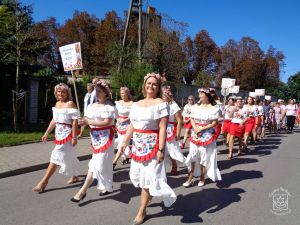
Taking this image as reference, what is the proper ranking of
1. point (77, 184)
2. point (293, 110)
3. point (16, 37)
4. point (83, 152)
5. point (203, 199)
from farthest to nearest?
point (293, 110)
point (16, 37)
point (83, 152)
point (77, 184)
point (203, 199)

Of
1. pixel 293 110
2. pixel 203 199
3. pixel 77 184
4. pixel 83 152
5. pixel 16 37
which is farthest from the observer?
pixel 293 110

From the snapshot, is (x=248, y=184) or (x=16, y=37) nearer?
(x=248, y=184)

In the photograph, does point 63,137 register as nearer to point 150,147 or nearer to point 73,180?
point 73,180

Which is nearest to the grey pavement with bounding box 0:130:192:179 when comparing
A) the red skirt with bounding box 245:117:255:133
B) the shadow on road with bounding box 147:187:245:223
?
the shadow on road with bounding box 147:187:245:223

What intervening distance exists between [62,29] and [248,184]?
45.2 metres

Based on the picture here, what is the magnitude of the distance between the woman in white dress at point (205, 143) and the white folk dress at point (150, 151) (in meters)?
2.02

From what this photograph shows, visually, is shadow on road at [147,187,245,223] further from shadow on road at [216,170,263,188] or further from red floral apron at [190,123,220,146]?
red floral apron at [190,123,220,146]

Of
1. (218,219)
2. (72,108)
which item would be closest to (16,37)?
(72,108)

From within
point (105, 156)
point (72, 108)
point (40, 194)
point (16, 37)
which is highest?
point (16, 37)

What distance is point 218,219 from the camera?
4.93 meters

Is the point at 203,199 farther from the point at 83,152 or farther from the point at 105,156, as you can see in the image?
the point at 83,152

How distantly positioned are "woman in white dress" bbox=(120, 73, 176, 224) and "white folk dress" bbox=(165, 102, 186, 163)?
8.34 feet

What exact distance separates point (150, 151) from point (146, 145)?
93mm

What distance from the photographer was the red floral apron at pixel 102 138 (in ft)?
18.4
